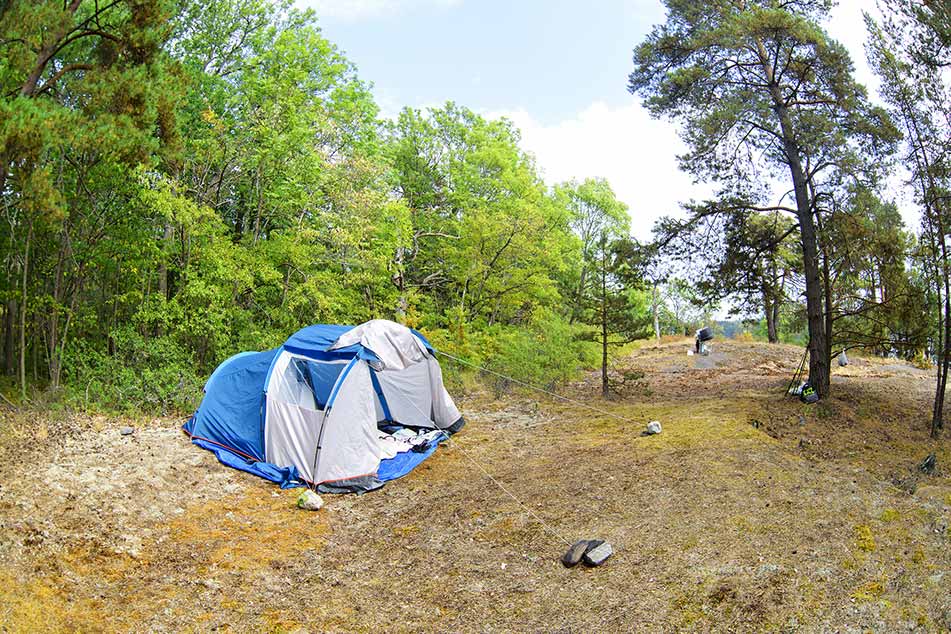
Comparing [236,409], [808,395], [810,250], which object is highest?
[810,250]

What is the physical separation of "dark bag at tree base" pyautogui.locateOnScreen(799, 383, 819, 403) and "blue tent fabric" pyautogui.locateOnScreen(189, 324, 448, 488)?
629 centimetres

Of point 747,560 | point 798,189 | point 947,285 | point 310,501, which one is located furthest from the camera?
point 798,189

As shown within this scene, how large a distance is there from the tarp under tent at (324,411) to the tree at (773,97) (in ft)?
21.2

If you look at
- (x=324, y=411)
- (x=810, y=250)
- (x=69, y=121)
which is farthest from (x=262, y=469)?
(x=810, y=250)

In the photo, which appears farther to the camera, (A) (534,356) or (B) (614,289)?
(A) (534,356)

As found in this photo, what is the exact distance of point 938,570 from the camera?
13.7 feet

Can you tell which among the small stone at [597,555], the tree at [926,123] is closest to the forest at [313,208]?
the tree at [926,123]

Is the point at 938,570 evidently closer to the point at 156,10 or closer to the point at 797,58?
the point at 797,58

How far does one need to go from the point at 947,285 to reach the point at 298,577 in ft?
27.7

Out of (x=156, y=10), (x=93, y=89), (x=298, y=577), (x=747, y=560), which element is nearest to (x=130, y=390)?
(x=93, y=89)

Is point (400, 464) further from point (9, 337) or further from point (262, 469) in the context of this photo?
point (9, 337)

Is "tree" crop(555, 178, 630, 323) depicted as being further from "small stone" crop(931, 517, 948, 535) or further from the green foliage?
"small stone" crop(931, 517, 948, 535)

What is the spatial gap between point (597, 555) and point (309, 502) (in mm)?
3097

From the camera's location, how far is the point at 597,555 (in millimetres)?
4910
